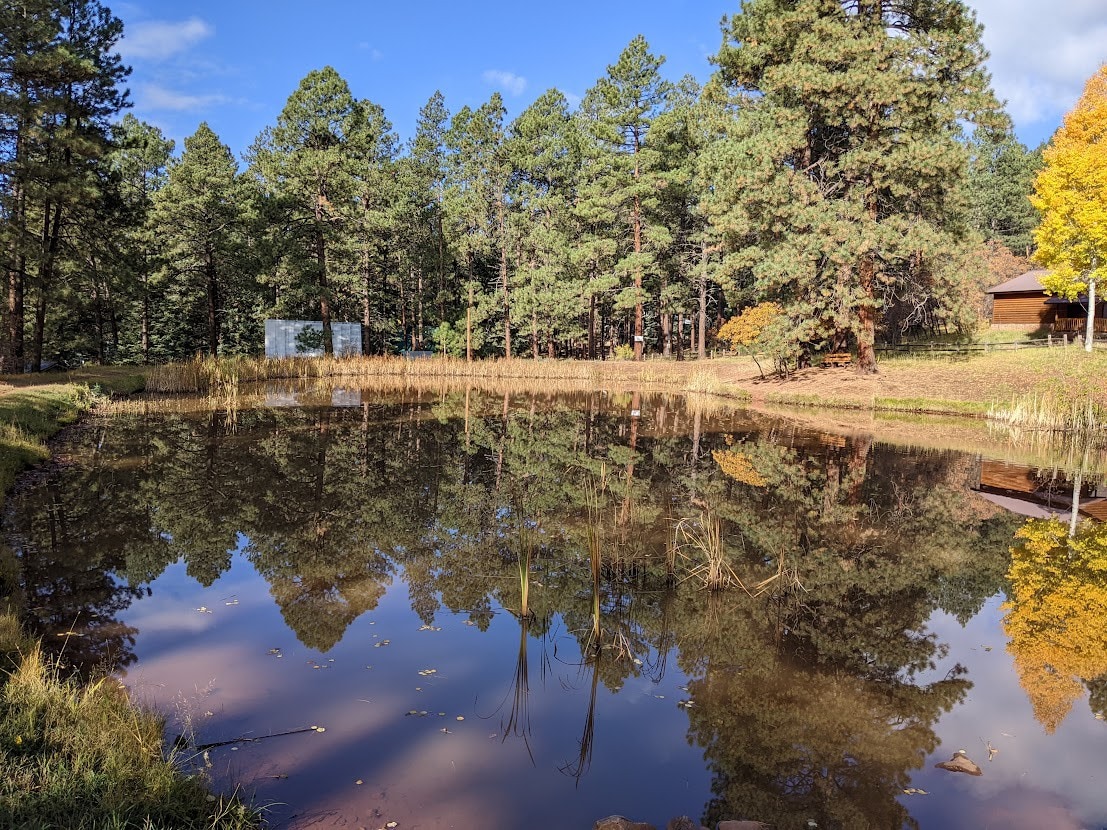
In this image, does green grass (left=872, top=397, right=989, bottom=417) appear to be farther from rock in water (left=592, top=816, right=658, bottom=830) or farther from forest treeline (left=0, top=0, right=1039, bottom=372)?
rock in water (left=592, top=816, right=658, bottom=830)

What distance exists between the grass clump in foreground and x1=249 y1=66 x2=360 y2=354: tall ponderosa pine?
112 ft

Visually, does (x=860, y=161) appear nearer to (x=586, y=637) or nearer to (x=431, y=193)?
(x=586, y=637)

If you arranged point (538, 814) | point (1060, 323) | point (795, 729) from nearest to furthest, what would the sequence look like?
point (538, 814) → point (795, 729) → point (1060, 323)

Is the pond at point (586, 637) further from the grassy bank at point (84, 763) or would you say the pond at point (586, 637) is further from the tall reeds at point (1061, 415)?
the tall reeds at point (1061, 415)

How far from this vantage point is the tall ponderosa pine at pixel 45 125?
18.7 meters

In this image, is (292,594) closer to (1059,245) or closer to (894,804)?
(894,804)

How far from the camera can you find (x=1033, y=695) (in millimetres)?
5492

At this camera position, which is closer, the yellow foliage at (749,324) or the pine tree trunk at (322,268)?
the yellow foliage at (749,324)

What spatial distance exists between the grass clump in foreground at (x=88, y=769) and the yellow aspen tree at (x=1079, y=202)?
107ft

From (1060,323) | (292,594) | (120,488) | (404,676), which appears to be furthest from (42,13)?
(1060,323)

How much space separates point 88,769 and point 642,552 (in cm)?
596

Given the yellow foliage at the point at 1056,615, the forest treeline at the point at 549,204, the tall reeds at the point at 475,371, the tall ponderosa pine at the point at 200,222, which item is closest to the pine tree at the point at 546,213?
the forest treeline at the point at 549,204

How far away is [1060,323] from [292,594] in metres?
43.7

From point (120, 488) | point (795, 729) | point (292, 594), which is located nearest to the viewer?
point (795, 729)
